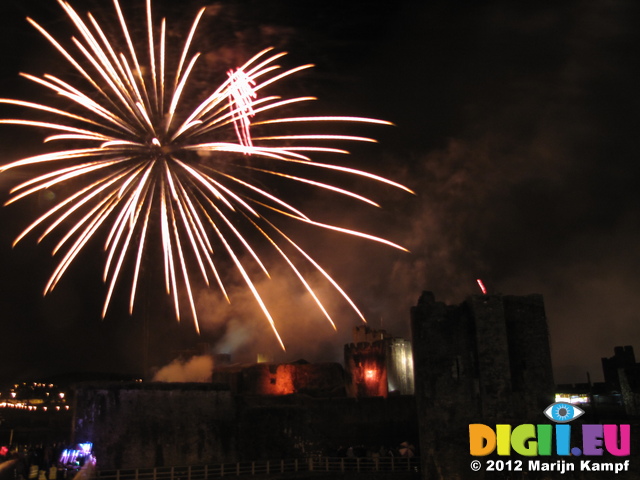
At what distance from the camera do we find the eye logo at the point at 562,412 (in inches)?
983

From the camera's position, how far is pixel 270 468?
32.0 metres

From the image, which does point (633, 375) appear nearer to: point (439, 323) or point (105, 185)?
point (439, 323)

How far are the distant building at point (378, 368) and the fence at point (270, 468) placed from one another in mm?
15562

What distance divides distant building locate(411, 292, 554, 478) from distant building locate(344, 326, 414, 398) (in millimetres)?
20345

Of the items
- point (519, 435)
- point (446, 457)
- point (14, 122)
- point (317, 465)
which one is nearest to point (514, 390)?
point (519, 435)

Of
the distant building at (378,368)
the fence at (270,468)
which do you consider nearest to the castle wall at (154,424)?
the fence at (270,468)

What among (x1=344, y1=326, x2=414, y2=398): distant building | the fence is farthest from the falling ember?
the fence

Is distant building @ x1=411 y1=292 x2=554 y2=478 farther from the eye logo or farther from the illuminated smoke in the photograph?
the illuminated smoke

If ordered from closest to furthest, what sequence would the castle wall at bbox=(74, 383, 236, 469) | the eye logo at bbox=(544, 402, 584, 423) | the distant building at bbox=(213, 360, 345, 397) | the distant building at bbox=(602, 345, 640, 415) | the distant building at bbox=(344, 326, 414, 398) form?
the eye logo at bbox=(544, 402, 584, 423), the castle wall at bbox=(74, 383, 236, 469), the distant building at bbox=(602, 345, 640, 415), the distant building at bbox=(344, 326, 414, 398), the distant building at bbox=(213, 360, 345, 397)

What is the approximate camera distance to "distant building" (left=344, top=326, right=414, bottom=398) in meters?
48.4

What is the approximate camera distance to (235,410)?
3466cm

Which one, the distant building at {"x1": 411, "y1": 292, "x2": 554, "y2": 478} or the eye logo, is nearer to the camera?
the eye logo

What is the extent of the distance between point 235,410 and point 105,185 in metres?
15.2

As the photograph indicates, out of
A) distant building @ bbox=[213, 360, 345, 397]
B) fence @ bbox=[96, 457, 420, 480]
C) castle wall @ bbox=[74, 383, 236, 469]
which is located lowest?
fence @ bbox=[96, 457, 420, 480]
